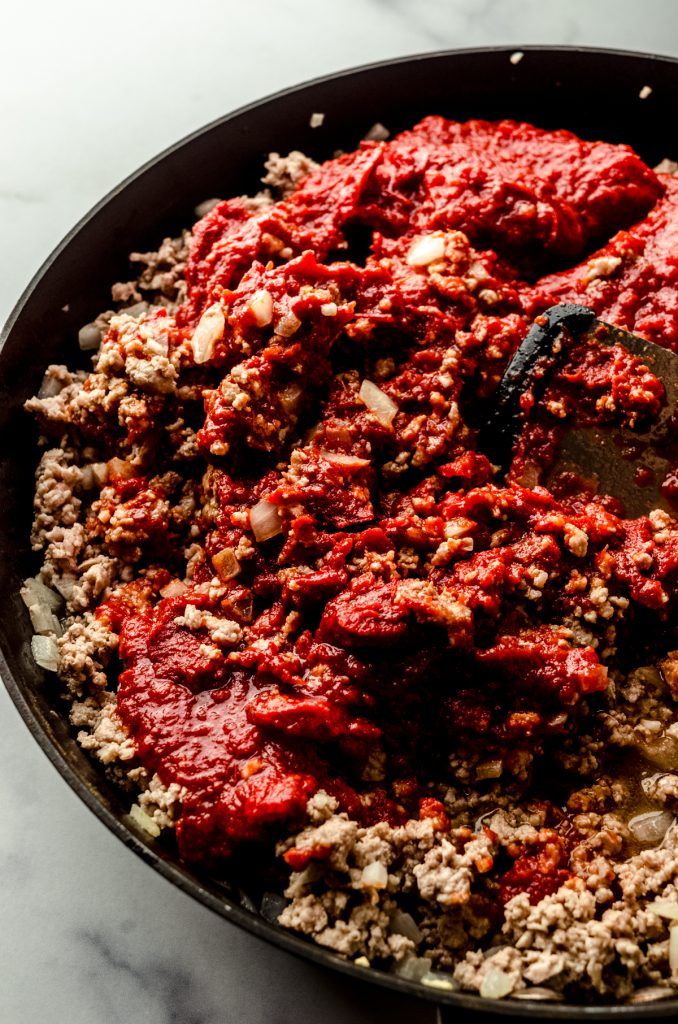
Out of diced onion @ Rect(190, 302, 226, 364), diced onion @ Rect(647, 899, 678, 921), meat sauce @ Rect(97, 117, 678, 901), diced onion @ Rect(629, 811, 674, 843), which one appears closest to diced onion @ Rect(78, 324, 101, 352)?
meat sauce @ Rect(97, 117, 678, 901)

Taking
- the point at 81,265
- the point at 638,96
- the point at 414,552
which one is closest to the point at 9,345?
the point at 81,265

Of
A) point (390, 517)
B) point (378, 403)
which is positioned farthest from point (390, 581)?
point (378, 403)

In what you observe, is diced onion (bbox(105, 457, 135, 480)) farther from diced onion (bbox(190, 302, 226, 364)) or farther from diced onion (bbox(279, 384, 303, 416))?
diced onion (bbox(279, 384, 303, 416))

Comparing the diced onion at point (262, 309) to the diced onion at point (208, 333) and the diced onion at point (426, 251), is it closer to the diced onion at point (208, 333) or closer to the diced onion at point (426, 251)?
the diced onion at point (208, 333)

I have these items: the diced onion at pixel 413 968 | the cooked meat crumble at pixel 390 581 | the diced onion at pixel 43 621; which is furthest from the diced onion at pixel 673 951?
the diced onion at pixel 43 621

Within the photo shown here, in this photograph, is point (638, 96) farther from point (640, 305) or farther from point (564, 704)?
point (564, 704)

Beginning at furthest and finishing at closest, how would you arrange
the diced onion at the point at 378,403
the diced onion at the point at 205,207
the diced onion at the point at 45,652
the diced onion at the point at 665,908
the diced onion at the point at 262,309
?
1. the diced onion at the point at 205,207
2. the diced onion at the point at 378,403
3. the diced onion at the point at 262,309
4. the diced onion at the point at 45,652
5. the diced onion at the point at 665,908
